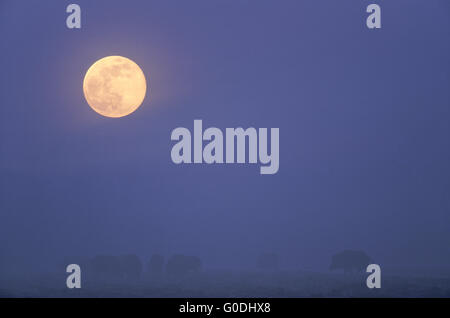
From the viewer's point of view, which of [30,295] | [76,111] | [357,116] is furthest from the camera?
[357,116]

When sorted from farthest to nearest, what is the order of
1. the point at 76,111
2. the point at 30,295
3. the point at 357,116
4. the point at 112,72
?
1. the point at 357,116
2. the point at 76,111
3. the point at 112,72
4. the point at 30,295

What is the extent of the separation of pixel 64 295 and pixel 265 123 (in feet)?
10.8

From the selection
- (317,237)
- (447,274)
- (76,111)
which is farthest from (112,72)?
(447,274)

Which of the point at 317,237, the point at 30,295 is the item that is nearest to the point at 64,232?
the point at 30,295

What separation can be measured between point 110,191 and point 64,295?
78.3 inches

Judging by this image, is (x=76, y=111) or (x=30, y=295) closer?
(x=30, y=295)

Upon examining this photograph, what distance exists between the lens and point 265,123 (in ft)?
22.4

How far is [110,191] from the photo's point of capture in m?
7.59

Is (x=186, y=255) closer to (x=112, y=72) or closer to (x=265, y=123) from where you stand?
(x=265, y=123)

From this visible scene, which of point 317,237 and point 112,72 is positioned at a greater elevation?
point 112,72

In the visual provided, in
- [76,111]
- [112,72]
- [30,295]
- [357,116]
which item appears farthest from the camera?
[357,116]
